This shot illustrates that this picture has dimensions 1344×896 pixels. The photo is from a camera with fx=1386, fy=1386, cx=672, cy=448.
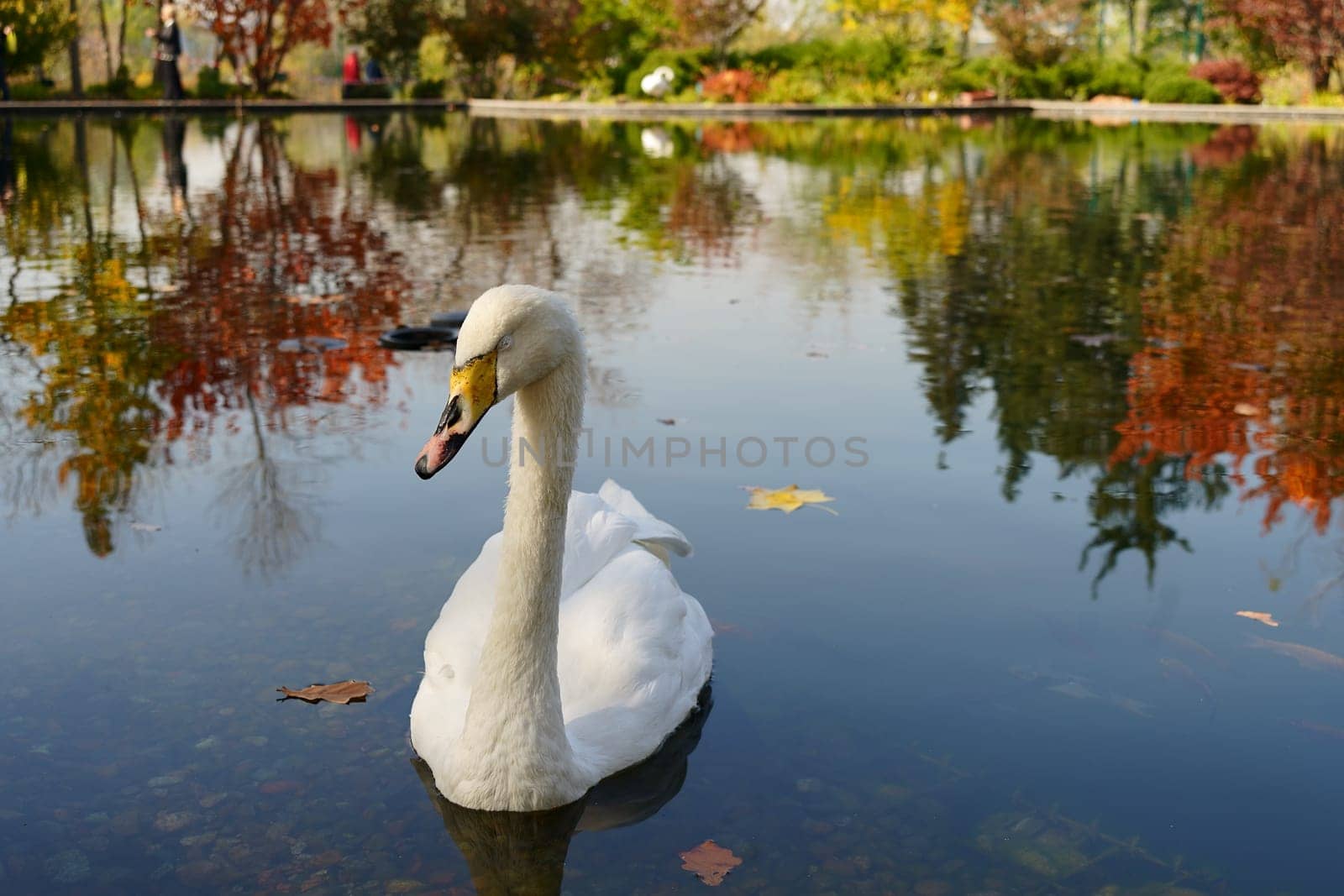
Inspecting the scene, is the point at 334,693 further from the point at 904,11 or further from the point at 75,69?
the point at 904,11

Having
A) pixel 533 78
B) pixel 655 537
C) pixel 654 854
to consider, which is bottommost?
pixel 654 854

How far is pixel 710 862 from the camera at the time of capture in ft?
11.0

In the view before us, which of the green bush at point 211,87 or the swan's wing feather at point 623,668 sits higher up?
the green bush at point 211,87

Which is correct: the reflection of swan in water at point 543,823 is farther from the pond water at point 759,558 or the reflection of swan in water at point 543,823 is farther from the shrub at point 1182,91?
the shrub at point 1182,91

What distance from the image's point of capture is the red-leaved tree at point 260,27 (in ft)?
129

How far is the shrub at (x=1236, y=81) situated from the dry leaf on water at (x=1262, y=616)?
4069 centimetres

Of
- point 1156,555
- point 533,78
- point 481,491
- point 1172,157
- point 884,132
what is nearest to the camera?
point 1156,555

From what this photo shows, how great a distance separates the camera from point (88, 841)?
11.1ft

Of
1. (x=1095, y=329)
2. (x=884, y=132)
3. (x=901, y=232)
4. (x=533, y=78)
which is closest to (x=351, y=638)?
(x=1095, y=329)

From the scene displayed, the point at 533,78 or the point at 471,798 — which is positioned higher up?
the point at 533,78

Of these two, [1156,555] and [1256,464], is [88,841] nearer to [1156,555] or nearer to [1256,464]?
[1156,555]

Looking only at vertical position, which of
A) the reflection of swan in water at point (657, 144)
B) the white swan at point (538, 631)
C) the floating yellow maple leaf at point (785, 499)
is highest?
the reflection of swan in water at point (657, 144)

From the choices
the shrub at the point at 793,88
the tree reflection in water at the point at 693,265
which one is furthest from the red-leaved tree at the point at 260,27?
the tree reflection in water at the point at 693,265

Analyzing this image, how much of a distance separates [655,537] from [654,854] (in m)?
1.14
